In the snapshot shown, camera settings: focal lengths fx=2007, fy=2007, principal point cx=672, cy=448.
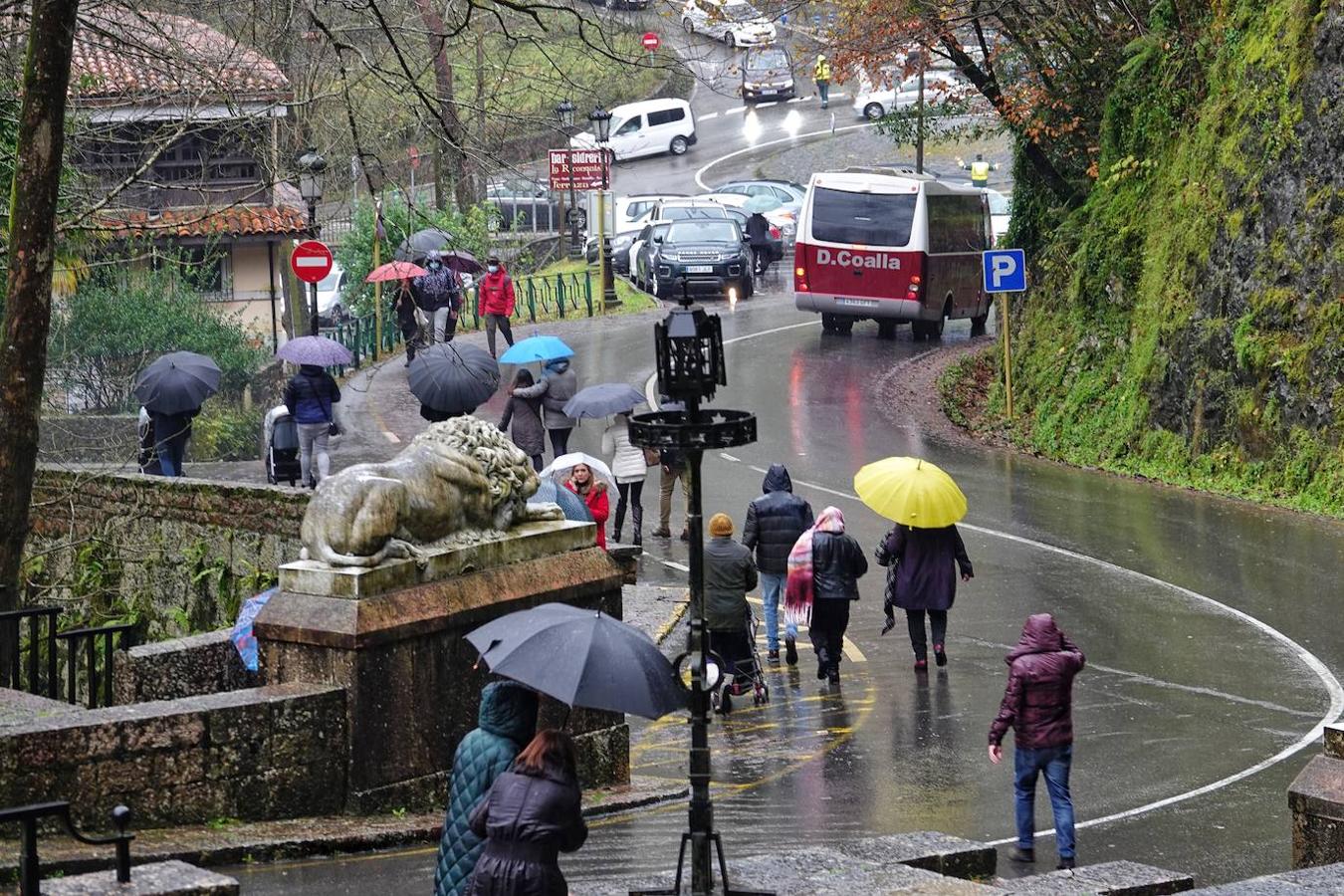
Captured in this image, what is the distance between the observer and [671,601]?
1789 cm

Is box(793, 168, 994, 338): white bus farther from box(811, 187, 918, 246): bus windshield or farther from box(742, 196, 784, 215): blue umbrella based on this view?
box(742, 196, 784, 215): blue umbrella

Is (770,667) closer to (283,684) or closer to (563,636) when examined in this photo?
(283,684)

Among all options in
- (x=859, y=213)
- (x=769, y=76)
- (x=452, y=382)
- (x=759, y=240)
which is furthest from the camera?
(x=769, y=76)

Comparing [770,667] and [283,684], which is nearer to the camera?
[283,684]

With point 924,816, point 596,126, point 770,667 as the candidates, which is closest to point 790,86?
point 596,126

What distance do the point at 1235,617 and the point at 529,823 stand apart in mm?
12020

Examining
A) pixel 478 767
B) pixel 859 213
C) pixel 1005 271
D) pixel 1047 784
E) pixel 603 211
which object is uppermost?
pixel 603 211

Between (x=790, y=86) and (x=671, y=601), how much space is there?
54.0m

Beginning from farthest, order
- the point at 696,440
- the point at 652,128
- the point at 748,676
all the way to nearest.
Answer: the point at 652,128, the point at 748,676, the point at 696,440

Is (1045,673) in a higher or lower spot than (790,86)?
lower

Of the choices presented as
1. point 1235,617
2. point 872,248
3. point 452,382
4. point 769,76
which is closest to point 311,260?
point 452,382

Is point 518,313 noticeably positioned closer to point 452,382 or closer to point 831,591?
point 452,382

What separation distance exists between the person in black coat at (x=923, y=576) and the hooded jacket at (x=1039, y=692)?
4.63m

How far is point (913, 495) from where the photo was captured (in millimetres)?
15469
